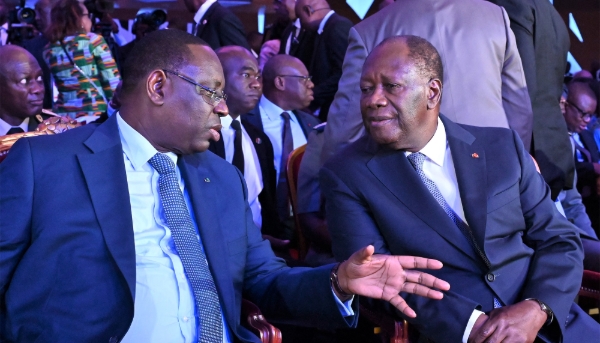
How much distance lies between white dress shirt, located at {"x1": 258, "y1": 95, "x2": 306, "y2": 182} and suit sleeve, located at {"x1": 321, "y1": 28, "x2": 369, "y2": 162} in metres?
1.74

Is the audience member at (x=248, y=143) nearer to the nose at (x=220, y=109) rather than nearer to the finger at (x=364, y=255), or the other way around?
the nose at (x=220, y=109)

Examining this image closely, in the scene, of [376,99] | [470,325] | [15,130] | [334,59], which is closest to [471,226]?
[470,325]

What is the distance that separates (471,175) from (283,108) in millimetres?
2955

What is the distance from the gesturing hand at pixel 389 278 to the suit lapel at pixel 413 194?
1.66 ft

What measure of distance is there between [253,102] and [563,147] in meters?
1.98

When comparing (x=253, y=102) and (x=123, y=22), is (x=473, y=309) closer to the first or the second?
(x=253, y=102)

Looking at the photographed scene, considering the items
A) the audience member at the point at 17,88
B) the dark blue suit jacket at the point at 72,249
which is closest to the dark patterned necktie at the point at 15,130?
the audience member at the point at 17,88

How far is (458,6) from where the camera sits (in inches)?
124

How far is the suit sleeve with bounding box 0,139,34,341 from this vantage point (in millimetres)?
1944

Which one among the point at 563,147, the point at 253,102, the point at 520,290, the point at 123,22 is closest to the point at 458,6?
the point at 563,147

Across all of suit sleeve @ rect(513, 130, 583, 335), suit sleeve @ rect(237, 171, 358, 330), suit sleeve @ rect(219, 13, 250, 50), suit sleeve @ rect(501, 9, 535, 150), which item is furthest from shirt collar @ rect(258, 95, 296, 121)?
suit sleeve @ rect(237, 171, 358, 330)

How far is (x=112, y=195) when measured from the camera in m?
2.08

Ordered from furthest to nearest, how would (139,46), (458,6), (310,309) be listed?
1. (458,6)
2. (139,46)
3. (310,309)

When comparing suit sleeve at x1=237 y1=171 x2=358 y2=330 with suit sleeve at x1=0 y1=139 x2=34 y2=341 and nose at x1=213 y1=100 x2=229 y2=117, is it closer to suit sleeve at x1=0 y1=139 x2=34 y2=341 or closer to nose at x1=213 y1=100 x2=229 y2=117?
nose at x1=213 y1=100 x2=229 y2=117
